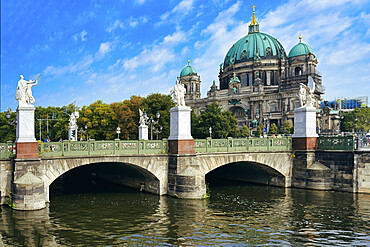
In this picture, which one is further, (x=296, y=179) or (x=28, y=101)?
(x=296, y=179)

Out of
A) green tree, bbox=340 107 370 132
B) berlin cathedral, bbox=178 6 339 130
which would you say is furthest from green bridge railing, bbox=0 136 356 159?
green tree, bbox=340 107 370 132

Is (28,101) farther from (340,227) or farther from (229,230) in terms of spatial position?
(340,227)

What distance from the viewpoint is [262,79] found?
324 feet

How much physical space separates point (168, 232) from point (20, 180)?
30.5 feet

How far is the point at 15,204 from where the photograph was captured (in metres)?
18.4

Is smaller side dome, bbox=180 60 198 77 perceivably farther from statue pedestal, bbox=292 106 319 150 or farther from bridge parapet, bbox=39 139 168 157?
bridge parapet, bbox=39 139 168 157

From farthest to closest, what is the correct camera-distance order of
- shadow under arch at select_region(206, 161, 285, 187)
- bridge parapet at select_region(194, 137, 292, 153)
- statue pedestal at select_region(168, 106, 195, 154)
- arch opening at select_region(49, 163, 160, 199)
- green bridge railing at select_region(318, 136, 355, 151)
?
shadow under arch at select_region(206, 161, 285, 187) → green bridge railing at select_region(318, 136, 355, 151) → arch opening at select_region(49, 163, 160, 199) → bridge parapet at select_region(194, 137, 292, 153) → statue pedestal at select_region(168, 106, 195, 154)

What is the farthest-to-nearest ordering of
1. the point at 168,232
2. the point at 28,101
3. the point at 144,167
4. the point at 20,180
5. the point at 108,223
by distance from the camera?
the point at 144,167
the point at 28,101
the point at 20,180
the point at 108,223
the point at 168,232

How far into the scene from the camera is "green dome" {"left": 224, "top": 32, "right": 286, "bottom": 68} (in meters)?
99.9

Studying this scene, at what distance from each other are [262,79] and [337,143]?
247 feet

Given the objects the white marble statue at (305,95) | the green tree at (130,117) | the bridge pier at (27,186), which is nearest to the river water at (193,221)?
the bridge pier at (27,186)

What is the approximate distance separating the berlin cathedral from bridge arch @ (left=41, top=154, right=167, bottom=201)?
6924 cm

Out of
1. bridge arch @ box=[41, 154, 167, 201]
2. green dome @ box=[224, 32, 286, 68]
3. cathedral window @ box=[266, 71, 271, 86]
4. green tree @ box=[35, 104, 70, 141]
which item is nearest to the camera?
bridge arch @ box=[41, 154, 167, 201]

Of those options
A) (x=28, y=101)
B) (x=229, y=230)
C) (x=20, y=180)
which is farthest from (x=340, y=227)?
(x=28, y=101)
